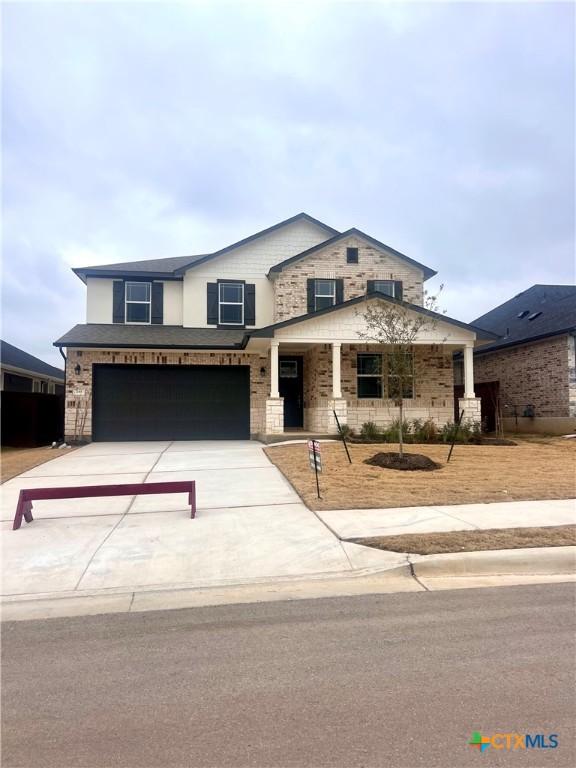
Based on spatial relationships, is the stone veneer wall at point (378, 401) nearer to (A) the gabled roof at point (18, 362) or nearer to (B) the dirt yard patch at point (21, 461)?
(B) the dirt yard patch at point (21, 461)

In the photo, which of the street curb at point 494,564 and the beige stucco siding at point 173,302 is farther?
the beige stucco siding at point 173,302

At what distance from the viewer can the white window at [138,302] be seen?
20.2 meters

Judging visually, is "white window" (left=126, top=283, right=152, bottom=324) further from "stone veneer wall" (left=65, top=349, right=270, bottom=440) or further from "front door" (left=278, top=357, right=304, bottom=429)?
"front door" (left=278, top=357, right=304, bottom=429)

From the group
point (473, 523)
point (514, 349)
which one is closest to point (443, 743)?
point (473, 523)

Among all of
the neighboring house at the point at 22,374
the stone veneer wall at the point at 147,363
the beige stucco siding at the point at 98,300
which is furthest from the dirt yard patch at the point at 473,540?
the neighboring house at the point at 22,374

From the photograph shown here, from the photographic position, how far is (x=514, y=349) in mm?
22156

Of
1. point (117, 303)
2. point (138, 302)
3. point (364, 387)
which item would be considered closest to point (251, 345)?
point (364, 387)

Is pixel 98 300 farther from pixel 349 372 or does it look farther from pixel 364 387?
pixel 364 387

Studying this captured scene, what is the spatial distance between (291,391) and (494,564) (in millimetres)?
15115

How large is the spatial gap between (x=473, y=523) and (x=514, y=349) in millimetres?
17101

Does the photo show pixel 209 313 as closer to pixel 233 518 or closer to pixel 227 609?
pixel 233 518

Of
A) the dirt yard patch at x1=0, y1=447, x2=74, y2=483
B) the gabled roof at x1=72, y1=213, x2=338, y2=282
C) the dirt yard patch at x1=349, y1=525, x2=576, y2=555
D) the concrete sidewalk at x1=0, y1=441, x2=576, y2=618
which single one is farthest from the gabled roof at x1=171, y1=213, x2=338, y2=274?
the dirt yard patch at x1=349, y1=525, x2=576, y2=555

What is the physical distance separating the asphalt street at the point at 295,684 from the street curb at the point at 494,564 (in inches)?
29.0

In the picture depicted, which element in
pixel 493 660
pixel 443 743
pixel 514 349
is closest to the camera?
pixel 443 743
